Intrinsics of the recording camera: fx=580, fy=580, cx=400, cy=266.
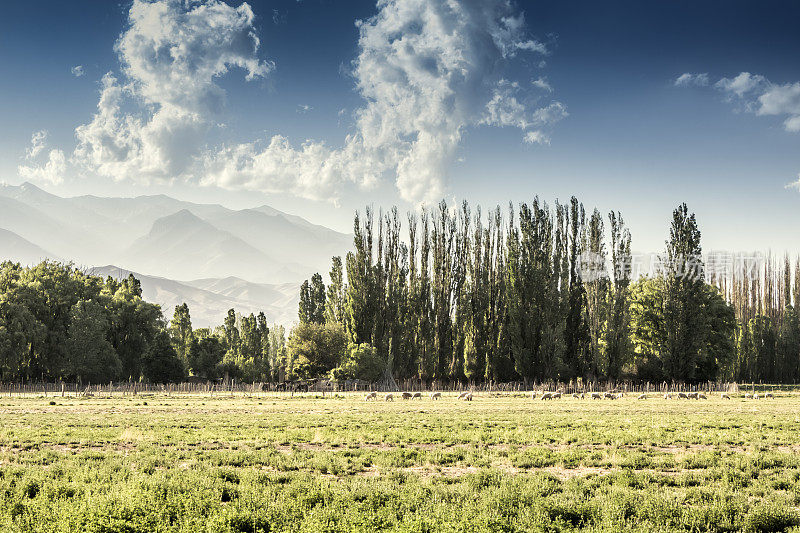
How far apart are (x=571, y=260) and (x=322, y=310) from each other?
44.7 metres

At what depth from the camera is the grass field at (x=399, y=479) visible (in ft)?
27.8

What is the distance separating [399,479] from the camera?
12.0m

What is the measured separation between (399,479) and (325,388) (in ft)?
171

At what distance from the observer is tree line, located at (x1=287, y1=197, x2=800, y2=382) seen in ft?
210

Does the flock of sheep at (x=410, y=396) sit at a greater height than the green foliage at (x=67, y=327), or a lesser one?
lesser

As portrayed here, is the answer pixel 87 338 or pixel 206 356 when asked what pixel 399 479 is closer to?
pixel 87 338

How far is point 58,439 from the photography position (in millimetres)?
18250

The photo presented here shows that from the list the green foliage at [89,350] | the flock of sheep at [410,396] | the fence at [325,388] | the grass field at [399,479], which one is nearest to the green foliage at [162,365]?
the green foliage at [89,350]

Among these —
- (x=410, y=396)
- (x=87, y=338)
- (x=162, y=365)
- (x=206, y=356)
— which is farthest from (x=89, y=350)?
(x=410, y=396)

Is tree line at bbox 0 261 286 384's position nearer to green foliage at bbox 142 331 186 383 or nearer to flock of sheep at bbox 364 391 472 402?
green foliage at bbox 142 331 186 383

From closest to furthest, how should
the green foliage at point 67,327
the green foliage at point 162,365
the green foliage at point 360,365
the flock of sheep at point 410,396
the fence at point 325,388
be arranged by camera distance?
the flock of sheep at point 410,396 → the fence at point 325,388 → the green foliage at point 360,365 → the green foliage at point 67,327 → the green foliage at point 162,365

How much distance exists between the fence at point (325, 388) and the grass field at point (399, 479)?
3870cm

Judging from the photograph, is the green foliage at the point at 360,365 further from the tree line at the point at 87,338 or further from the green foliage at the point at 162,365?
the tree line at the point at 87,338

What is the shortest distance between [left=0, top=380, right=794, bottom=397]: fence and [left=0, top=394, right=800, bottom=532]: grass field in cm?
3870
